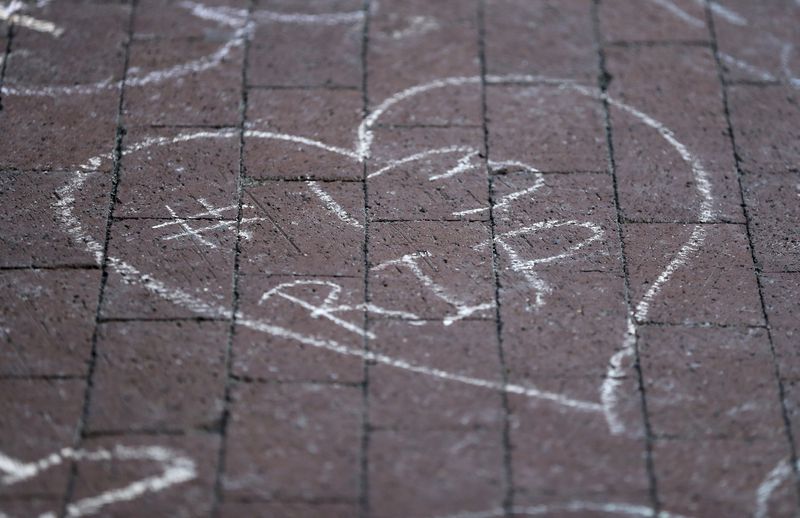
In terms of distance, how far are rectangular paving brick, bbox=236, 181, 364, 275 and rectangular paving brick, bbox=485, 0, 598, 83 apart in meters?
0.88

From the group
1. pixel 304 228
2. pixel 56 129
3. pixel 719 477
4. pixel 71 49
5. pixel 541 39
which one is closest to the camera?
pixel 719 477

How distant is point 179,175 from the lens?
3584mm

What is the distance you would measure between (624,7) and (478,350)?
1.78 m

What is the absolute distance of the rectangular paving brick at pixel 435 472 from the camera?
2.91m

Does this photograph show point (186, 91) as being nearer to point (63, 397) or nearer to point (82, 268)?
point (82, 268)

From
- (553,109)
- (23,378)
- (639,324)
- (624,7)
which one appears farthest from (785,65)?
(23,378)

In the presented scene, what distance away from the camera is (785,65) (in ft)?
Answer: 13.2

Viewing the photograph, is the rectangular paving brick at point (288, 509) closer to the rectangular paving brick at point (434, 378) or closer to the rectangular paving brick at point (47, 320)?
the rectangular paving brick at point (434, 378)

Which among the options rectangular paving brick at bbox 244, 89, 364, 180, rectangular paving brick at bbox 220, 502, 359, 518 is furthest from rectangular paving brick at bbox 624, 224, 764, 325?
rectangular paving brick at bbox 220, 502, 359, 518

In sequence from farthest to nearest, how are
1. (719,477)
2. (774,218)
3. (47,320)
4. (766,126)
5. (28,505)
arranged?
(766,126)
(774,218)
(47,320)
(719,477)
(28,505)

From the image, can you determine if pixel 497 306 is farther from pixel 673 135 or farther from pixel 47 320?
pixel 47 320

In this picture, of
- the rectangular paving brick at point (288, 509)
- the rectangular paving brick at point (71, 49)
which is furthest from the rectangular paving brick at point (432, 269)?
the rectangular paving brick at point (71, 49)

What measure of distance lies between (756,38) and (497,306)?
5.73 feet

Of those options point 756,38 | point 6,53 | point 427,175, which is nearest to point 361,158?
point 427,175
